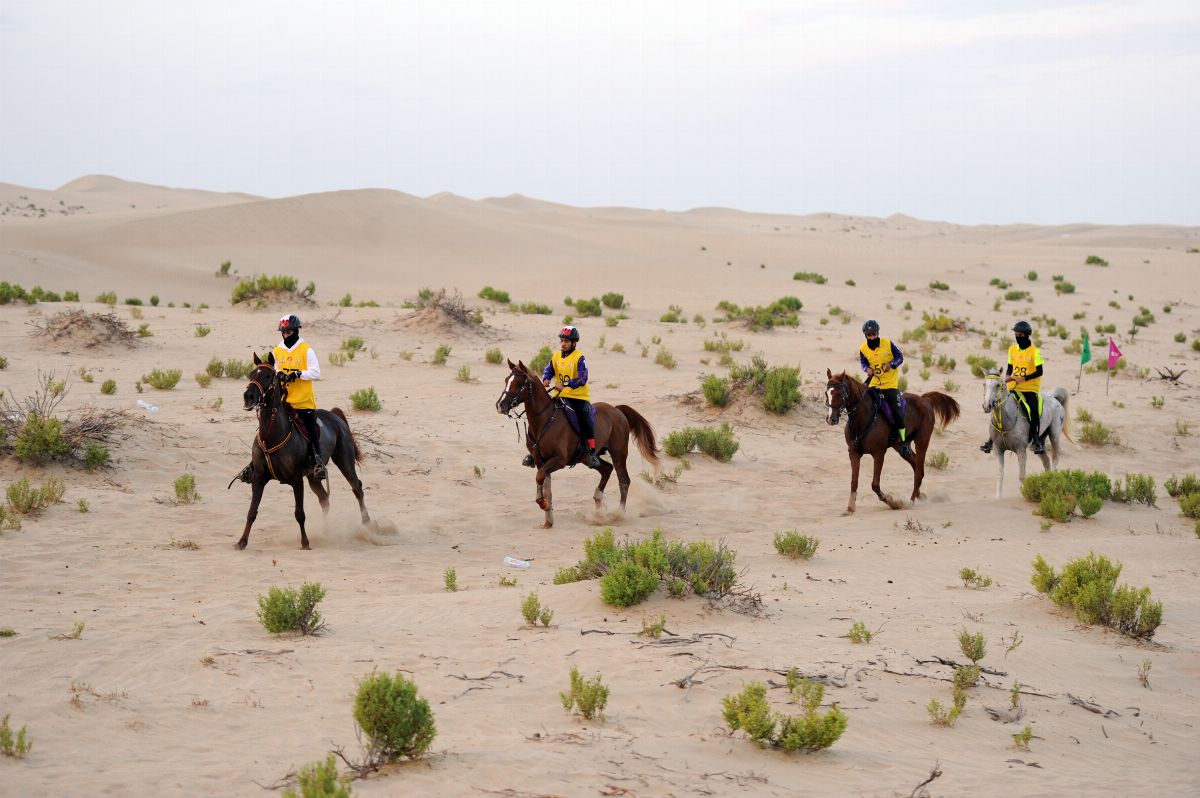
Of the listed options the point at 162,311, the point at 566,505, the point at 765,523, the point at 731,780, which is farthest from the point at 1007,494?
the point at 162,311

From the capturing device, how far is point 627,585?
28.9ft

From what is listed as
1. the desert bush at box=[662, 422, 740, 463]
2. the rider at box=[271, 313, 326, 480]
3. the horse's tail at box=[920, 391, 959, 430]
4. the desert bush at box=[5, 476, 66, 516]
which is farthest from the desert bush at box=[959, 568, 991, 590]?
the desert bush at box=[5, 476, 66, 516]

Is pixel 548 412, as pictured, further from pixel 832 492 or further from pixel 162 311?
pixel 162 311

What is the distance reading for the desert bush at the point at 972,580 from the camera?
35.4 ft

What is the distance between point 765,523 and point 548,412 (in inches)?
137

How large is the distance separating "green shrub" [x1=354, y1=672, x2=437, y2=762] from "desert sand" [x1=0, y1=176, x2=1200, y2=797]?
16 centimetres

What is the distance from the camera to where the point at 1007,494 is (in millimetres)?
16219

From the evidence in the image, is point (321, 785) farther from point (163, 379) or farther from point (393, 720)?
point (163, 379)

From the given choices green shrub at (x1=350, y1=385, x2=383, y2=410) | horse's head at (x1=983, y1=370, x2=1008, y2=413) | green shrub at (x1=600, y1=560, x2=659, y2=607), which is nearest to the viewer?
green shrub at (x1=600, y1=560, x2=659, y2=607)

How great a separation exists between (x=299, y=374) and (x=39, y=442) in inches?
169

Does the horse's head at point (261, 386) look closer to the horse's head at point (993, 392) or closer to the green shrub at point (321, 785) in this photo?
the green shrub at point (321, 785)

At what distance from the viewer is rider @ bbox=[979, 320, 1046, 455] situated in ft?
50.9

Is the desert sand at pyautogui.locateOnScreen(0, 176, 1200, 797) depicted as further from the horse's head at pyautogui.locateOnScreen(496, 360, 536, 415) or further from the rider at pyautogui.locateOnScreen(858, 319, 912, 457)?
the horse's head at pyautogui.locateOnScreen(496, 360, 536, 415)

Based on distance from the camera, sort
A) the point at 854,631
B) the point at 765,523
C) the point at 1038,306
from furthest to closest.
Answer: the point at 1038,306 < the point at 765,523 < the point at 854,631
